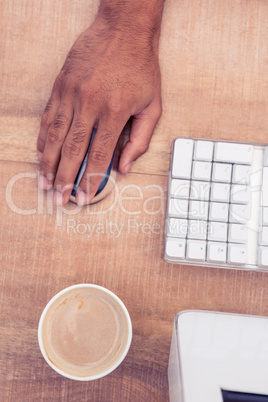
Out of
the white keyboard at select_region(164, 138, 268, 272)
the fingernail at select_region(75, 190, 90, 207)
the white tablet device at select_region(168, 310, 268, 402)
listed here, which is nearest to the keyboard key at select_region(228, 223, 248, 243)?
the white keyboard at select_region(164, 138, 268, 272)

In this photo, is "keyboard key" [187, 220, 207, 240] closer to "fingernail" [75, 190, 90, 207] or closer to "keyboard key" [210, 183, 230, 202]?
"keyboard key" [210, 183, 230, 202]

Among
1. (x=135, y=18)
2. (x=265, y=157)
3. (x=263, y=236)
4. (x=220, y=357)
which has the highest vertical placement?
(x=135, y=18)

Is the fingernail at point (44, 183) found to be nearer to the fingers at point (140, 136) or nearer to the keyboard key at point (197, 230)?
the fingers at point (140, 136)

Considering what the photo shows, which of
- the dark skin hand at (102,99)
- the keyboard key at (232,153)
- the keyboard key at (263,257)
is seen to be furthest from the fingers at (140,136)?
the keyboard key at (263,257)

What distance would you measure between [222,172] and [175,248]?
0.12 m

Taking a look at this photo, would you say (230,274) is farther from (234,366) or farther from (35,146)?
(35,146)

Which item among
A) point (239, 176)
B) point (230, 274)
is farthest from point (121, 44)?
point (230, 274)

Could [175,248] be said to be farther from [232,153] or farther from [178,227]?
[232,153]

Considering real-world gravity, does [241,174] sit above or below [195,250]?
above

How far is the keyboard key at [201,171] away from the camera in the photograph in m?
0.50

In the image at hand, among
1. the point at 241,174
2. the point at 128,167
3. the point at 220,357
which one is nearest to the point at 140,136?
the point at 128,167

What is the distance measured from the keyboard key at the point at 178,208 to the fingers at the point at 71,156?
14 centimetres

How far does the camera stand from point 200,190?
1.65 feet

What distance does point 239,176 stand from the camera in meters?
0.50
